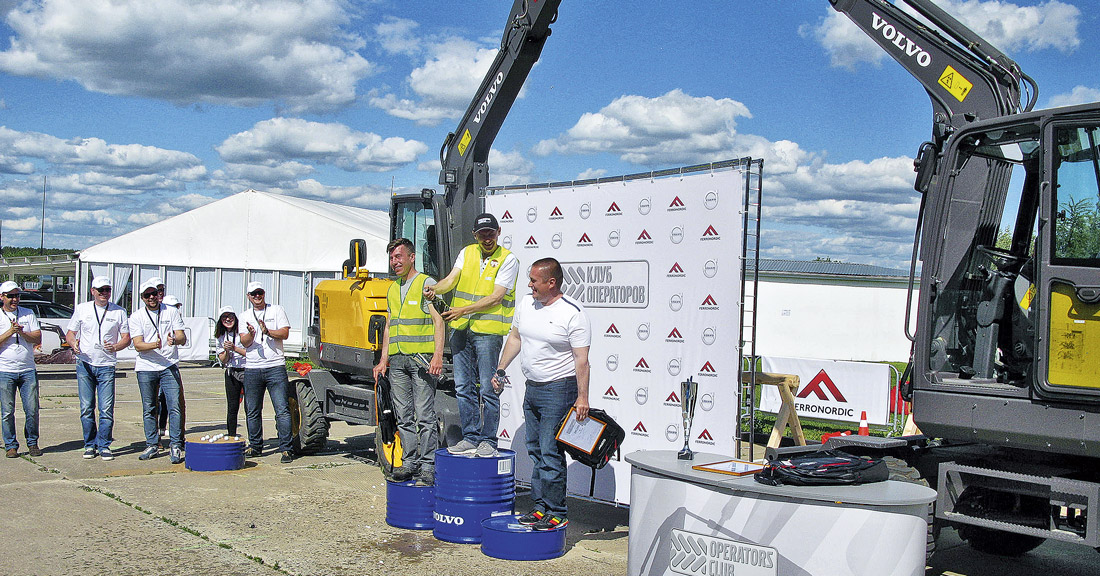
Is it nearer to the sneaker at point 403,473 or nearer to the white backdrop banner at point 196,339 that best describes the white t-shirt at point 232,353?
the sneaker at point 403,473

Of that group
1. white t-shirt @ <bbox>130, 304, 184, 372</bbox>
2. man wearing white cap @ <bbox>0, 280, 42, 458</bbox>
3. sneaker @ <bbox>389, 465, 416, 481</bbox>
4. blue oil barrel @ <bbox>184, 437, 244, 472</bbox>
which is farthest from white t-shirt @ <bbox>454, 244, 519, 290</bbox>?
man wearing white cap @ <bbox>0, 280, 42, 458</bbox>

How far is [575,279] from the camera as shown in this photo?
7820 millimetres

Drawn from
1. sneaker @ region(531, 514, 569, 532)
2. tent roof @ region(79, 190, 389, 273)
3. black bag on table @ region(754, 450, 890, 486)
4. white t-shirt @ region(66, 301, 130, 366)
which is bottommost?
sneaker @ region(531, 514, 569, 532)

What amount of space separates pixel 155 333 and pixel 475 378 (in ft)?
14.0

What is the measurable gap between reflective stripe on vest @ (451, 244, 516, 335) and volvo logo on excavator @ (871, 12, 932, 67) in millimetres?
3479

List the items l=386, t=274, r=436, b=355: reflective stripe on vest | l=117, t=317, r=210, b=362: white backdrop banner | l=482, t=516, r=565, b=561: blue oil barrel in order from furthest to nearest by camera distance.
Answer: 1. l=117, t=317, r=210, b=362: white backdrop banner
2. l=386, t=274, r=436, b=355: reflective stripe on vest
3. l=482, t=516, r=565, b=561: blue oil barrel

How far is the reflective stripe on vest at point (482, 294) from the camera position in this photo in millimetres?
7395

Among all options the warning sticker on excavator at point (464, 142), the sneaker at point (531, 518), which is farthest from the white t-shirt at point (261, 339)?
the sneaker at point (531, 518)

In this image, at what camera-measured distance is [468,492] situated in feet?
21.3

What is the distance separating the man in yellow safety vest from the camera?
294 inches

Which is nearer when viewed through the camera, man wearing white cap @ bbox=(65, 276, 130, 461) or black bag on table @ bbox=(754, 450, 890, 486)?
black bag on table @ bbox=(754, 450, 890, 486)

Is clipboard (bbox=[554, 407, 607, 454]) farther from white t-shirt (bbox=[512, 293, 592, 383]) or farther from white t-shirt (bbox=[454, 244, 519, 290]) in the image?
white t-shirt (bbox=[454, 244, 519, 290])

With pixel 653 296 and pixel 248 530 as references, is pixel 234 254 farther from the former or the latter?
pixel 653 296

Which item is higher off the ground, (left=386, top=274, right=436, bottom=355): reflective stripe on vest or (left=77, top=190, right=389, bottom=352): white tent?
(left=77, top=190, right=389, bottom=352): white tent
